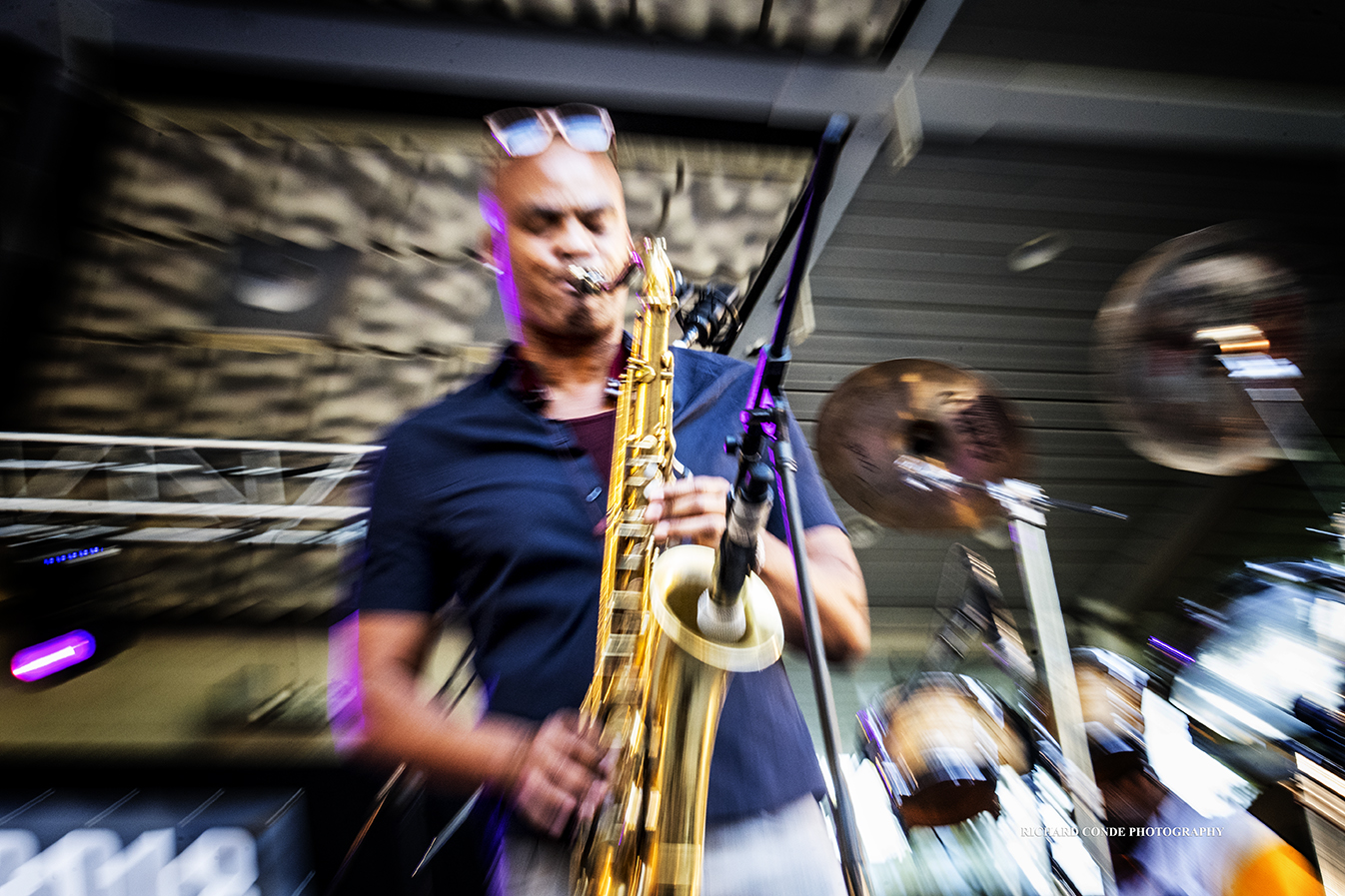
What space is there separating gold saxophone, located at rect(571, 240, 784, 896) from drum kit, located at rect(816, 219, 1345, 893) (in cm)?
168

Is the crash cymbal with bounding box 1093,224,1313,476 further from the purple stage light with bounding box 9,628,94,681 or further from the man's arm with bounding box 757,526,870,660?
the purple stage light with bounding box 9,628,94,681

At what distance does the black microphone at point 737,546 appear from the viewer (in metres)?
0.67

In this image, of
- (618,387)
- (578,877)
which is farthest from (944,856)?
(618,387)

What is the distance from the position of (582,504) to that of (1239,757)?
3.90 metres

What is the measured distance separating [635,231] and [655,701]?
2.60 metres

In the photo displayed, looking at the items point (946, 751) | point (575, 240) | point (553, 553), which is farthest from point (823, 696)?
point (946, 751)

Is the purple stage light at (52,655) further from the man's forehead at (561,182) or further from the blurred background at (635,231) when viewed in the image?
the man's forehead at (561,182)

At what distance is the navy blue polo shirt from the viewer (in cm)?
117

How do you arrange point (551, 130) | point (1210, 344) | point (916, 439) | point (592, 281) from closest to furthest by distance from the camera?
point (592, 281)
point (551, 130)
point (1210, 344)
point (916, 439)

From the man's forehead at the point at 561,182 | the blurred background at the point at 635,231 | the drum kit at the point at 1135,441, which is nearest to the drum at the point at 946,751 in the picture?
the drum kit at the point at 1135,441

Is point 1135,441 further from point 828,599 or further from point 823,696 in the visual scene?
point 823,696

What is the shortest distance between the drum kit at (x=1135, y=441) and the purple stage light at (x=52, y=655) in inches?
190

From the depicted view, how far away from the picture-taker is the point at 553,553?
127 cm

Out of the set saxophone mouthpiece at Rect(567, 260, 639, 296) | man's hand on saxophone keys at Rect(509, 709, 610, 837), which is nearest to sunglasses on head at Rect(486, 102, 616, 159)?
saxophone mouthpiece at Rect(567, 260, 639, 296)
